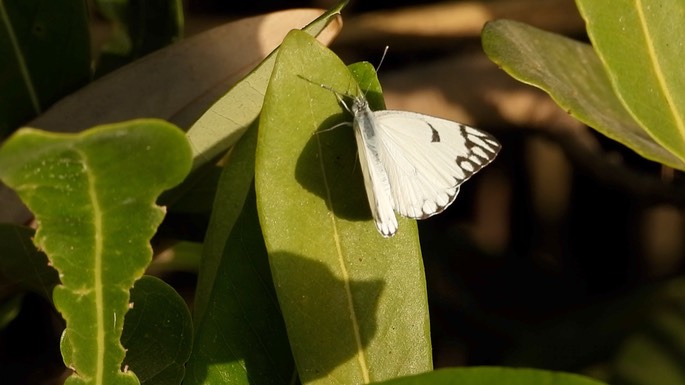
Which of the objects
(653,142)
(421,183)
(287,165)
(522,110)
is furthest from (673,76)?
(522,110)

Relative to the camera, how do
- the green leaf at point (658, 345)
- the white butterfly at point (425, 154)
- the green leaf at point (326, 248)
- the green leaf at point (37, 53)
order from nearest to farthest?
1. the green leaf at point (326, 248)
2. the white butterfly at point (425, 154)
3. the green leaf at point (37, 53)
4. the green leaf at point (658, 345)

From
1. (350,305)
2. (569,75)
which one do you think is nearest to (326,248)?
(350,305)

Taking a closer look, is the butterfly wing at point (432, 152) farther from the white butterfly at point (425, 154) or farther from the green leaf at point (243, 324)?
the green leaf at point (243, 324)

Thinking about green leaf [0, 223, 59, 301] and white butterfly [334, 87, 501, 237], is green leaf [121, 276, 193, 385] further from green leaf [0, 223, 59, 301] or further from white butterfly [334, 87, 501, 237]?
white butterfly [334, 87, 501, 237]

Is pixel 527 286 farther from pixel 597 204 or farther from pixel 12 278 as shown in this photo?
pixel 12 278

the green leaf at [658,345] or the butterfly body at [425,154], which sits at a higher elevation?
the butterfly body at [425,154]

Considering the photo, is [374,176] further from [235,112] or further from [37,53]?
[37,53]

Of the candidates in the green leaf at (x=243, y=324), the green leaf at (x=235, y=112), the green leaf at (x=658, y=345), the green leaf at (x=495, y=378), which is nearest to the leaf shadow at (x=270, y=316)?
the green leaf at (x=243, y=324)
